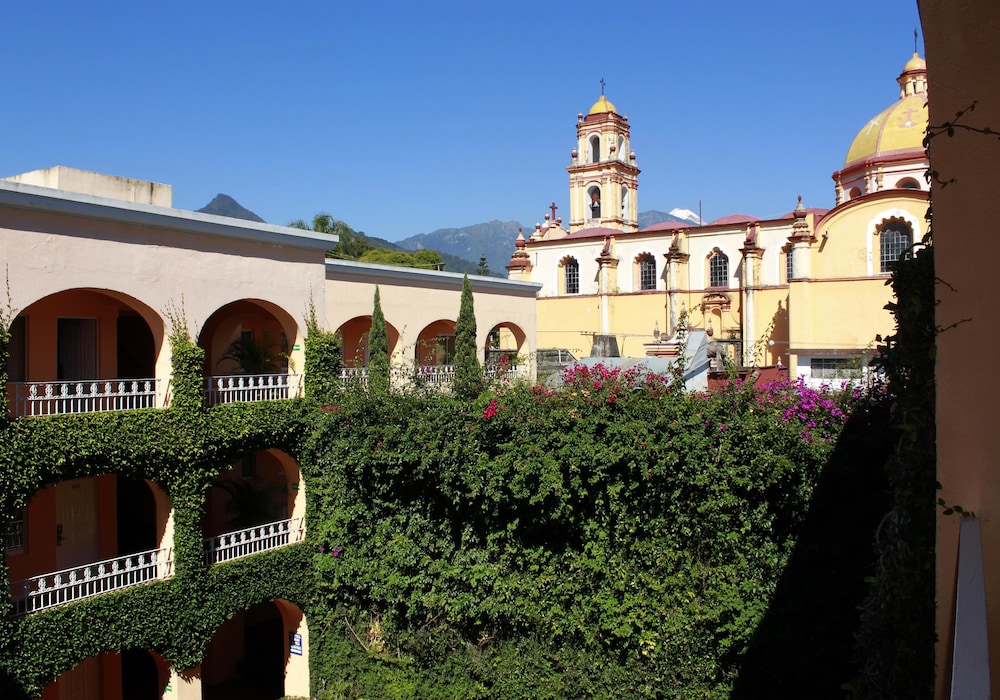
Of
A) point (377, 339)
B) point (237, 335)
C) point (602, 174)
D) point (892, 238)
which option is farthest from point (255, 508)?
point (602, 174)

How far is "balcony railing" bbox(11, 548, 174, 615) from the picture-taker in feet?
37.8

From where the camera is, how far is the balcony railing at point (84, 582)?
11.5 metres

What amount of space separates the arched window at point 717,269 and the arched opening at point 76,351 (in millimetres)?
28566

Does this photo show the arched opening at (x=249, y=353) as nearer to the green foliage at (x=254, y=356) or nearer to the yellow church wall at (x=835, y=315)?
the green foliage at (x=254, y=356)

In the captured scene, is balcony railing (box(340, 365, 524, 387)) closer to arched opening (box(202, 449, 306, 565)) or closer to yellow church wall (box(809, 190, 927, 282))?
arched opening (box(202, 449, 306, 565))

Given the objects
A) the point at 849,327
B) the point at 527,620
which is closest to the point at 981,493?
the point at 527,620

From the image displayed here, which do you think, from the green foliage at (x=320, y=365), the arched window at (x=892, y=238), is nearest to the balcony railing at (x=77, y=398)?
the green foliage at (x=320, y=365)

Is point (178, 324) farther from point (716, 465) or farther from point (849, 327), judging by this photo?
point (849, 327)

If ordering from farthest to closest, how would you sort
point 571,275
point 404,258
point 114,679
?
point 404,258 < point 571,275 < point 114,679

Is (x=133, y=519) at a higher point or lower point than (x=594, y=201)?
lower

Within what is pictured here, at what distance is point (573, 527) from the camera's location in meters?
11.8

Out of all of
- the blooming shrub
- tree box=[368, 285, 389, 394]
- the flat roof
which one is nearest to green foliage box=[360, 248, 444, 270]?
tree box=[368, 285, 389, 394]

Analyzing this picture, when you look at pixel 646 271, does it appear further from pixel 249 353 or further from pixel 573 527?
pixel 573 527

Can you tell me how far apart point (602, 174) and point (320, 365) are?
3298 cm
